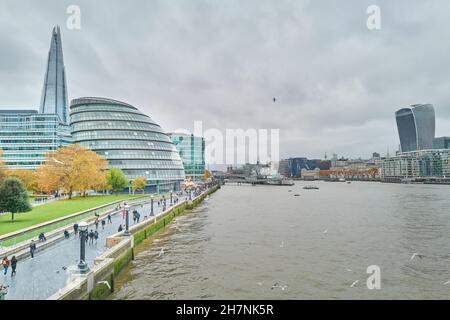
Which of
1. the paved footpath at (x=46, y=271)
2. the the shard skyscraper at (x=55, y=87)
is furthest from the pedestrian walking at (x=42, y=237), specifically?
the the shard skyscraper at (x=55, y=87)

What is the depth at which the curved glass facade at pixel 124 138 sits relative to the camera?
8275cm

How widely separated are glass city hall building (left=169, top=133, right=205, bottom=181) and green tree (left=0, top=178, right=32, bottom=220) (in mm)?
157227

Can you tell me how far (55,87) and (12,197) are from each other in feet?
608

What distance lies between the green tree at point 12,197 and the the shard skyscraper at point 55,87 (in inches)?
6804

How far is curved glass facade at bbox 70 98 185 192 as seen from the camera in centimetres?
8275

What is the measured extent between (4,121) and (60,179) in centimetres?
10692

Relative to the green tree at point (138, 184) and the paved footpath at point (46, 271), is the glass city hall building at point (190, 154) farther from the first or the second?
the paved footpath at point (46, 271)

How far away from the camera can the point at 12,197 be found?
28.6 meters

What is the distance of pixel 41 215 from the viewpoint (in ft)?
107

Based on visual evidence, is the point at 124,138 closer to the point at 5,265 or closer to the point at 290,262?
the point at 290,262

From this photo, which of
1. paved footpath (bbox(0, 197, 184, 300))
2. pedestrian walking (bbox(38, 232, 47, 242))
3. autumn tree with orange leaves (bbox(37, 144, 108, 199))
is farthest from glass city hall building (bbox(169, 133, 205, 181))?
paved footpath (bbox(0, 197, 184, 300))

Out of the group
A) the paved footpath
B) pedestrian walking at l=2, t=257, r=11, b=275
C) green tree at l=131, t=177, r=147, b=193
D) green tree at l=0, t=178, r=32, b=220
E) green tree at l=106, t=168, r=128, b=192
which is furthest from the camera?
green tree at l=131, t=177, r=147, b=193

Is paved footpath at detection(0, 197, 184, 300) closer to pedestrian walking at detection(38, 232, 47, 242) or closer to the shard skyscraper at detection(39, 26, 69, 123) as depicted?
pedestrian walking at detection(38, 232, 47, 242)

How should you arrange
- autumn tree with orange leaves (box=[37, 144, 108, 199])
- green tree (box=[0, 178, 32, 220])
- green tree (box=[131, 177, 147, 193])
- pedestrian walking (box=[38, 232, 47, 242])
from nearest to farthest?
pedestrian walking (box=[38, 232, 47, 242]), green tree (box=[0, 178, 32, 220]), autumn tree with orange leaves (box=[37, 144, 108, 199]), green tree (box=[131, 177, 147, 193])
